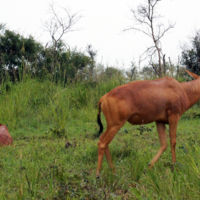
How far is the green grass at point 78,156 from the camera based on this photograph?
257cm

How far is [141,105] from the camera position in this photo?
3.37 m

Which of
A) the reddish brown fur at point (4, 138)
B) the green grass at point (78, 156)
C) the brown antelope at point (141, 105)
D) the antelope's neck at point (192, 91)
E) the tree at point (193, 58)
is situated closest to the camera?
the green grass at point (78, 156)

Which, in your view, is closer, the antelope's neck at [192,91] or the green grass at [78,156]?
the green grass at [78,156]

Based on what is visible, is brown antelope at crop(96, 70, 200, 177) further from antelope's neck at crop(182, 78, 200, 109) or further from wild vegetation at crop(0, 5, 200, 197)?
wild vegetation at crop(0, 5, 200, 197)

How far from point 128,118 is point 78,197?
120 cm

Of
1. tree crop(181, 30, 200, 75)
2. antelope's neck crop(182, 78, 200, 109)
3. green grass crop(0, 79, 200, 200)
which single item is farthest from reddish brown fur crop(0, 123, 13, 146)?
tree crop(181, 30, 200, 75)

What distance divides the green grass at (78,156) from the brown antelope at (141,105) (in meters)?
0.34

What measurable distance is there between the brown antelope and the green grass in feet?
1.10

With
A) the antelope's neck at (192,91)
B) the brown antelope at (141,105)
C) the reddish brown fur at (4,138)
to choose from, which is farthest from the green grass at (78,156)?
the antelope's neck at (192,91)

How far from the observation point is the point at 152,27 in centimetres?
1936

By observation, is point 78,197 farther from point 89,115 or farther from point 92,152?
point 89,115

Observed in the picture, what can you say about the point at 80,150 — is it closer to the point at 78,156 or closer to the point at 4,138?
the point at 78,156

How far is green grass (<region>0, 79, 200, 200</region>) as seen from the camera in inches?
101

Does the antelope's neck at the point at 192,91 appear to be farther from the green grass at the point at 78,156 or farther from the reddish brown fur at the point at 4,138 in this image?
the reddish brown fur at the point at 4,138
